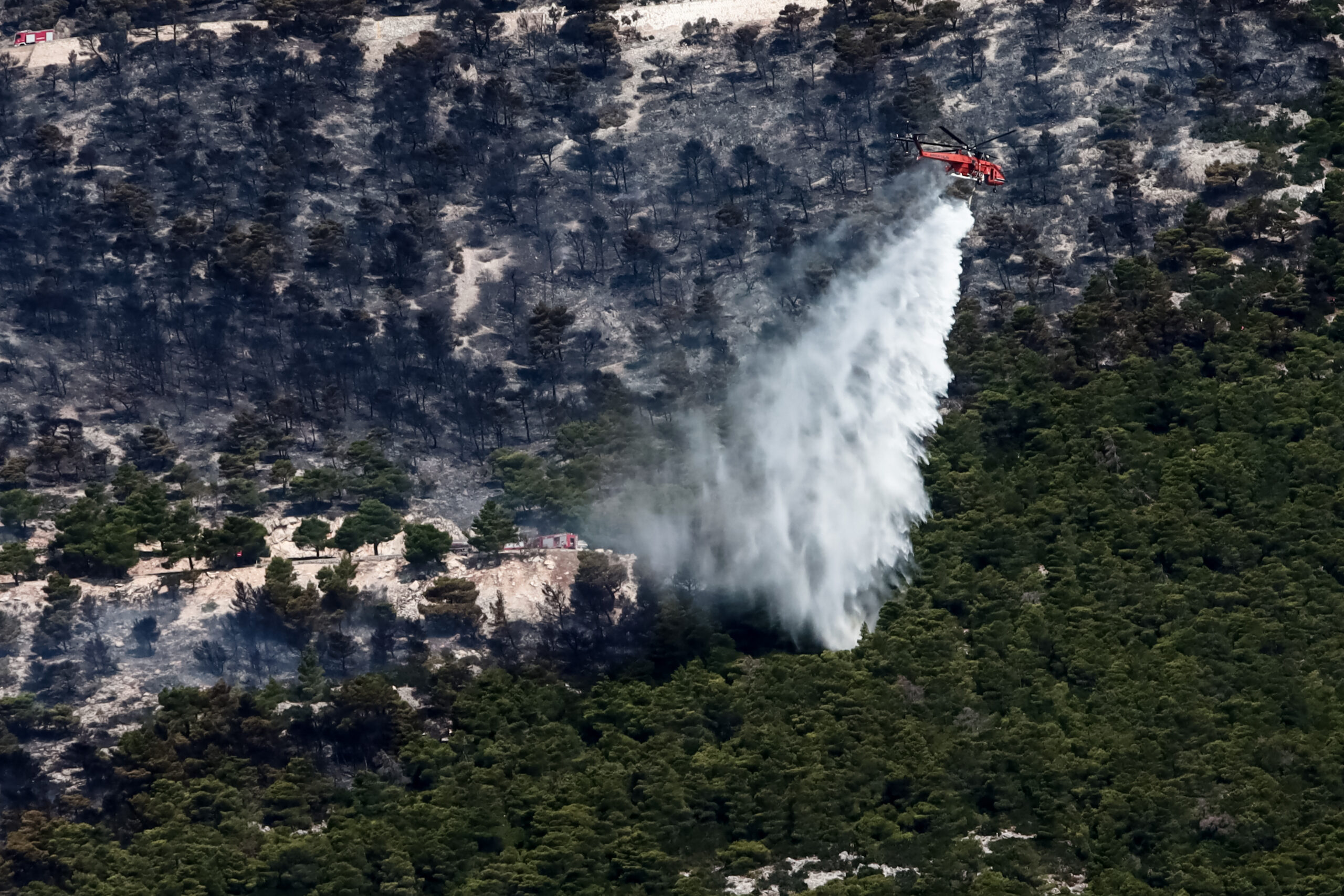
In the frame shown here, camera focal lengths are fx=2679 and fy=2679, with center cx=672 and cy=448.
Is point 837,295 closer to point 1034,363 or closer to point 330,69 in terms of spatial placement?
point 1034,363

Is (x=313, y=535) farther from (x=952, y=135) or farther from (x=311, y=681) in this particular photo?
(x=952, y=135)

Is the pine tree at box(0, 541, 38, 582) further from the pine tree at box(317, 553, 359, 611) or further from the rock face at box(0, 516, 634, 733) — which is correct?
the pine tree at box(317, 553, 359, 611)

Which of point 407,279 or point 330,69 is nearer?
→ point 407,279

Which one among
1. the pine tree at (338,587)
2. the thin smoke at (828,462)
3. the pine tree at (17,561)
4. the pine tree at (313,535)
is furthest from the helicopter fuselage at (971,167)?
the pine tree at (17,561)

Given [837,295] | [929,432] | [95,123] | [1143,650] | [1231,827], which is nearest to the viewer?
[1231,827]

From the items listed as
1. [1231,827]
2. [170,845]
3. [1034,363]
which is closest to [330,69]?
[1034,363]

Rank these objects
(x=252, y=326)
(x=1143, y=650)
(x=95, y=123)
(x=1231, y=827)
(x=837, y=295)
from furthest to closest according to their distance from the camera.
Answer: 1. (x=95, y=123)
2. (x=252, y=326)
3. (x=837, y=295)
4. (x=1143, y=650)
5. (x=1231, y=827)

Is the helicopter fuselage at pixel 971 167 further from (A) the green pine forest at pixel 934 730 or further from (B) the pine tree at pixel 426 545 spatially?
(B) the pine tree at pixel 426 545

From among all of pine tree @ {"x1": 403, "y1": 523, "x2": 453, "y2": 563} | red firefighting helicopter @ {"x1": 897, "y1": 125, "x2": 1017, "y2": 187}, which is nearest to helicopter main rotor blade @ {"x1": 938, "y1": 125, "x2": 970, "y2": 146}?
red firefighting helicopter @ {"x1": 897, "y1": 125, "x2": 1017, "y2": 187}

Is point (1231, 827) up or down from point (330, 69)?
down
